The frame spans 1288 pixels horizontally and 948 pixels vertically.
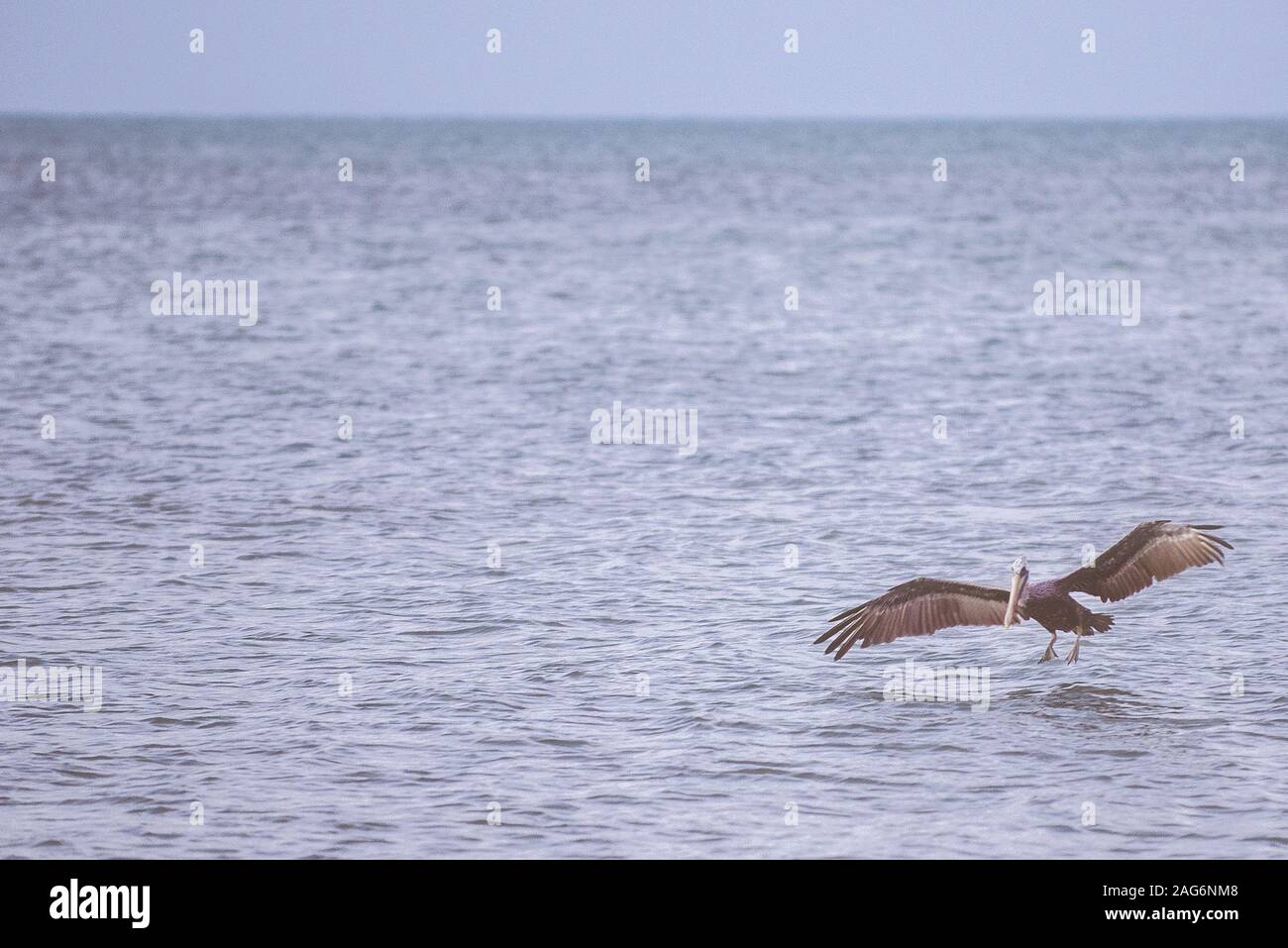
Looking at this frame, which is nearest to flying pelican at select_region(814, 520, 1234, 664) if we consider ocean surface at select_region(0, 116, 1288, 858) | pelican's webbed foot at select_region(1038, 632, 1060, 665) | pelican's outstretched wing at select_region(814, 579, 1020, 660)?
pelican's outstretched wing at select_region(814, 579, 1020, 660)

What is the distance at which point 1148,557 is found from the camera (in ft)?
40.5

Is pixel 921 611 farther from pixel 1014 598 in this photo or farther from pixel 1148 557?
pixel 1148 557

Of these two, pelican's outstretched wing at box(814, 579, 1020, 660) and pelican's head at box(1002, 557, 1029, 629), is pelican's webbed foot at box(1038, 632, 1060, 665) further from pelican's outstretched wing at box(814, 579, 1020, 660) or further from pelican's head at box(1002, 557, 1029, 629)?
pelican's head at box(1002, 557, 1029, 629)

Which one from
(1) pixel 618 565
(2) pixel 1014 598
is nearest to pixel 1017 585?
(2) pixel 1014 598

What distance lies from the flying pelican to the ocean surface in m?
0.43

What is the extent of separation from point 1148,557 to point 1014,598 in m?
1.00

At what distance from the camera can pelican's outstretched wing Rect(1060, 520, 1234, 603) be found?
12.2 m

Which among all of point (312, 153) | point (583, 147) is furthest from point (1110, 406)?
point (583, 147)

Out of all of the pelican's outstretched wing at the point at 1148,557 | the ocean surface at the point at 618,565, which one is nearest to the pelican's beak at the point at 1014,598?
the pelican's outstretched wing at the point at 1148,557

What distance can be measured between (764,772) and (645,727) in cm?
116

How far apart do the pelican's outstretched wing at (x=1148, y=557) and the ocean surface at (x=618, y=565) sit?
0.81 metres

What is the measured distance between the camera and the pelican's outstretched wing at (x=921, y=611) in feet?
41.0

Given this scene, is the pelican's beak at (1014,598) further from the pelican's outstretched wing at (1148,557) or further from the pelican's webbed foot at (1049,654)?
the pelican's webbed foot at (1049,654)
